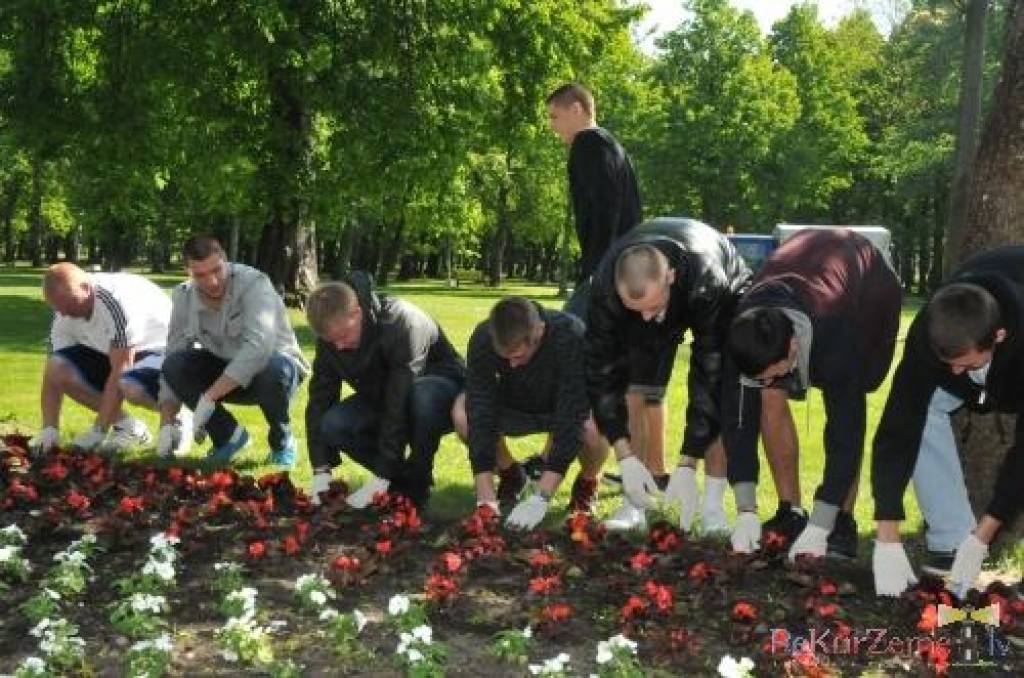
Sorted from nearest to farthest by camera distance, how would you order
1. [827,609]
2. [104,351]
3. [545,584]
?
1. [827,609]
2. [545,584]
3. [104,351]

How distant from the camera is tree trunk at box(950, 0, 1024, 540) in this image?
548 centimetres

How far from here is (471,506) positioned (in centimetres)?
623

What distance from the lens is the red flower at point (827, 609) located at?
4.02 m

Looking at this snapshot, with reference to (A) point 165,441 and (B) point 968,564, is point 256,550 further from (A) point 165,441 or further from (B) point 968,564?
(B) point 968,564

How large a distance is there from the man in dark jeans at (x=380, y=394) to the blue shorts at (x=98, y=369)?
1.86 metres

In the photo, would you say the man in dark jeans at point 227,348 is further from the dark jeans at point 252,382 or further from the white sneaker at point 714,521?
the white sneaker at point 714,521

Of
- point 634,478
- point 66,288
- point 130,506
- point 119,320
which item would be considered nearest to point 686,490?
point 634,478

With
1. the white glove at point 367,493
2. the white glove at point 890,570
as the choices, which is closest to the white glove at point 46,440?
the white glove at point 367,493

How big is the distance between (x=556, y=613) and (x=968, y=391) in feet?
6.35

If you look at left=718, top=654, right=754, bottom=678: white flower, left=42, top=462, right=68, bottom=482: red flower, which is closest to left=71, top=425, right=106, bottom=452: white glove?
left=42, top=462, right=68, bottom=482: red flower

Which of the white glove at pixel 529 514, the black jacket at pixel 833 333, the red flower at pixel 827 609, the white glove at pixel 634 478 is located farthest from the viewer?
the white glove at pixel 529 514

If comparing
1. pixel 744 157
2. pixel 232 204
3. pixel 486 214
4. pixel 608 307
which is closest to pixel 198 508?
pixel 608 307

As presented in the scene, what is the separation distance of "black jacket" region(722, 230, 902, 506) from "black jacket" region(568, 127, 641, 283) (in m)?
1.43

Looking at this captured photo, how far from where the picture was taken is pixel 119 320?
7.29 meters
